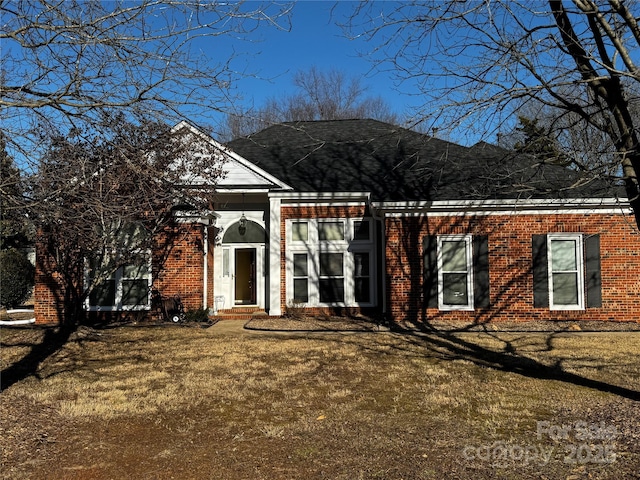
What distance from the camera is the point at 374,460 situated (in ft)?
13.5

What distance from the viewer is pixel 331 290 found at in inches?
537

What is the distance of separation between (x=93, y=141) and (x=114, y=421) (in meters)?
3.05

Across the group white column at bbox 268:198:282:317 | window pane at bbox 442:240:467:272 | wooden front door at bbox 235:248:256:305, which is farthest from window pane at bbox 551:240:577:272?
wooden front door at bbox 235:248:256:305

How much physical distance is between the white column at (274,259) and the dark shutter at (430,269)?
3924mm

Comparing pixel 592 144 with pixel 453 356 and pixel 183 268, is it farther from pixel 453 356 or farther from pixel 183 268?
pixel 183 268

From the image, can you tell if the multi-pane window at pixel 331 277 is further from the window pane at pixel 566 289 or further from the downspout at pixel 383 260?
the window pane at pixel 566 289

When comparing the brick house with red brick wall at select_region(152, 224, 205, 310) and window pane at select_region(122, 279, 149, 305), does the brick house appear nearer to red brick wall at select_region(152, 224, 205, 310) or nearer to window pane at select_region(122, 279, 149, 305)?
red brick wall at select_region(152, 224, 205, 310)

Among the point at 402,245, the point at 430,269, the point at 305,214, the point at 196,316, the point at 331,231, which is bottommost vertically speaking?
the point at 196,316

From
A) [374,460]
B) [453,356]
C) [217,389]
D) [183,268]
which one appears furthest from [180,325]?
[374,460]

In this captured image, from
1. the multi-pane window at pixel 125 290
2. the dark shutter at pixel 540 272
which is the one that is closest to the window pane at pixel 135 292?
the multi-pane window at pixel 125 290

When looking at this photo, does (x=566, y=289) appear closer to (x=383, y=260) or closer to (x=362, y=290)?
(x=383, y=260)

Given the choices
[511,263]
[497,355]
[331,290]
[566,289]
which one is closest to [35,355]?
[331,290]

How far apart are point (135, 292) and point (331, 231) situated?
557 cm

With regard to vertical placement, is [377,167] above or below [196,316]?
above
